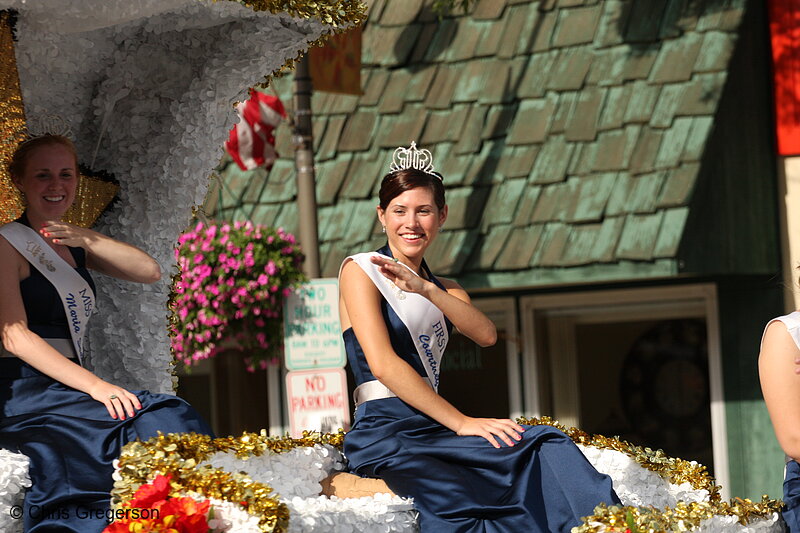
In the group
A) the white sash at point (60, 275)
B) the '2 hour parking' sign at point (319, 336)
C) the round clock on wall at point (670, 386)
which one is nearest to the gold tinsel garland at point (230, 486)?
the white sash at point (60, 275)

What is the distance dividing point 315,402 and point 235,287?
2.00m

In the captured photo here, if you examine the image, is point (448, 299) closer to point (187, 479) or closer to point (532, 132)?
point (187, 479)

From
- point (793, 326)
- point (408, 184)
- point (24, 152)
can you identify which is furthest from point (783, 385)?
point (24, 152)

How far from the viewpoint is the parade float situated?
3.21 meters

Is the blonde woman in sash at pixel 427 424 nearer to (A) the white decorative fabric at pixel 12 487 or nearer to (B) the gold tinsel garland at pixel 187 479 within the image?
(B) the gold tinsel garland at pixel 187 479

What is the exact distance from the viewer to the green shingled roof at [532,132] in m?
8.29

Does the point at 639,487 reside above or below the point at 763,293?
below

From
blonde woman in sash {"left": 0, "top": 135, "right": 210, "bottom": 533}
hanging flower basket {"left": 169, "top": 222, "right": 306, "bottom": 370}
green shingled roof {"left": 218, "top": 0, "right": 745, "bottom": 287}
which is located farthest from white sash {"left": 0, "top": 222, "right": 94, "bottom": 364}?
hanging flower basket {"left": 169, "top": 222, "right": 306, "bottom": 370}

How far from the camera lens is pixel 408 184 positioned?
401 cm

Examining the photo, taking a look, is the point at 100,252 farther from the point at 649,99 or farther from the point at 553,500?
the point at 649,99

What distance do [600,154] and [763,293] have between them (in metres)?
1.56

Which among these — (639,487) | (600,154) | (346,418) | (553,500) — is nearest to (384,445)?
(553,500)

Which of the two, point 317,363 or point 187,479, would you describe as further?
point 317,363

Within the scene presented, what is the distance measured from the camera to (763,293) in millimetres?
8844
